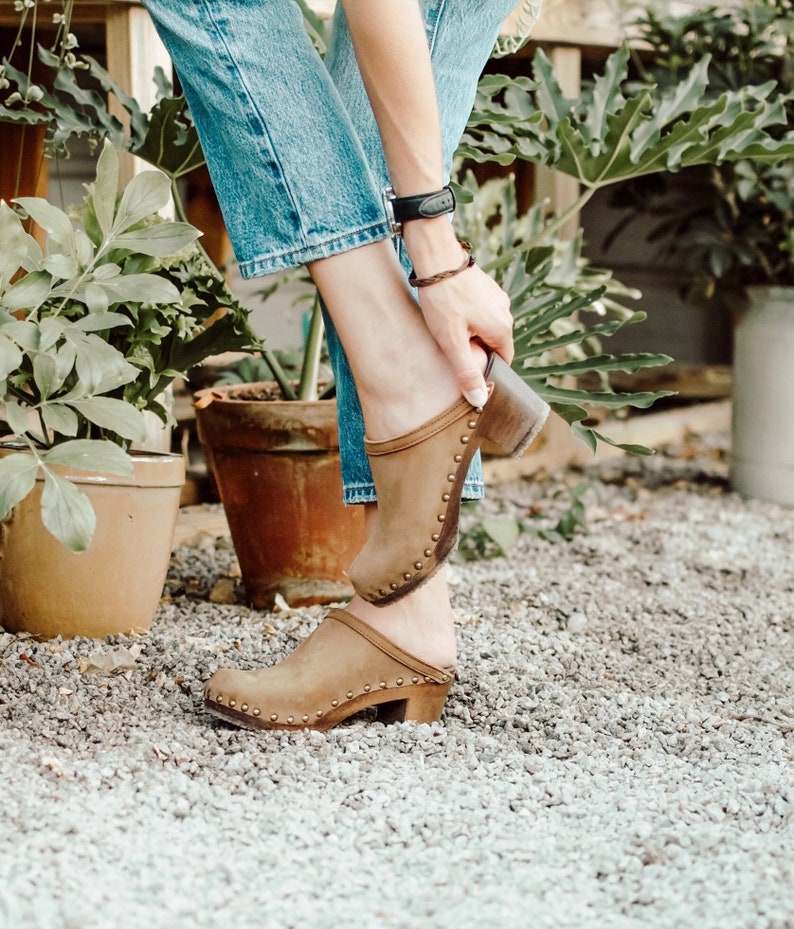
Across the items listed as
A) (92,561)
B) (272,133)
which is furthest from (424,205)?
(92,561)

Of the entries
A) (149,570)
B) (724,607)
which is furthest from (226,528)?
(724,607)

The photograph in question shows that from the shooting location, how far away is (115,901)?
81cm

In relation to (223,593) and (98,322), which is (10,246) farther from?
(223,593)

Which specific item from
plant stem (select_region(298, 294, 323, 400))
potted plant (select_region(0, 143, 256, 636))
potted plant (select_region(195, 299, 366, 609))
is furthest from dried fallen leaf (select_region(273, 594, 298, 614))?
plant stem (select_region(298, 294, 323, 400))

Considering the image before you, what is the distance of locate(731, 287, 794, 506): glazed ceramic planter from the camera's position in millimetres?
2527

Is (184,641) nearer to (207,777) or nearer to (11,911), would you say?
(207,777)

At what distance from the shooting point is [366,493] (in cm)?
115

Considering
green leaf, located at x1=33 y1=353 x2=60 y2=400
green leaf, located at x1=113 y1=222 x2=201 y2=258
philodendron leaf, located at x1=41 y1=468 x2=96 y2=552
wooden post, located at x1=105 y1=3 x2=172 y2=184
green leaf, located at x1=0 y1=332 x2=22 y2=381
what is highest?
wooden post, located at x1=105 y1=3 x2=172 y2=184

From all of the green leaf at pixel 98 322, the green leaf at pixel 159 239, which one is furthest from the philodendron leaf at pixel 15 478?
the green leaf at pixel 159 239

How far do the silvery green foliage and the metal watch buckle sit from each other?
0.29 metres

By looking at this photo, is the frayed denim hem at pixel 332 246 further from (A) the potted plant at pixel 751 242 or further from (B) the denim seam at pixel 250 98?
(A) the potted plant at pixel 751 242

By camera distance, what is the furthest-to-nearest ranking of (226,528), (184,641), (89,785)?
(226,528)
(184,641)
(89,785)

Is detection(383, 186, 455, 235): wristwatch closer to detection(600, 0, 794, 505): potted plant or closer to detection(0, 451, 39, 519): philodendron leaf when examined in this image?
detection(0, 451, 39, 519): philodendron leaf

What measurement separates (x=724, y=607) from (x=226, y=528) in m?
0.89
